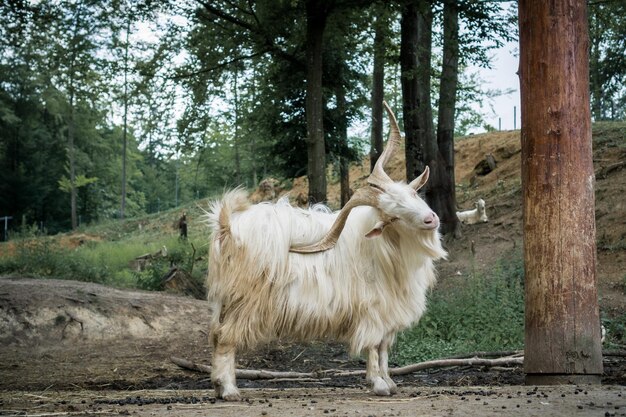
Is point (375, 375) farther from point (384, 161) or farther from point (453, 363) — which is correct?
point (384, 161)

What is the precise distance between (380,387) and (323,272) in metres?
1.11

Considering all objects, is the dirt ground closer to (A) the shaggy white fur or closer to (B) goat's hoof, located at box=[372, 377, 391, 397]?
(B) goat's hoof, located at box=[372, 377, 391, 397]

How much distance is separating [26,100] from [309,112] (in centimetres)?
4007

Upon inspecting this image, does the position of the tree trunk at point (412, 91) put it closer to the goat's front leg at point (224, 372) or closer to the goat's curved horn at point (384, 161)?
the goat's curved horn at point (384, 161)

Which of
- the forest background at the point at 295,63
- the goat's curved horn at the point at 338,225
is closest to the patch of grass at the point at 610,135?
the forest background at the point at 295,63

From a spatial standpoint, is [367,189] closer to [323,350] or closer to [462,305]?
[323,350]

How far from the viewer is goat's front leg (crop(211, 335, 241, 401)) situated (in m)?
6.45

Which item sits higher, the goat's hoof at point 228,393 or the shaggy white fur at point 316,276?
the shaggy white fur at point 316,276

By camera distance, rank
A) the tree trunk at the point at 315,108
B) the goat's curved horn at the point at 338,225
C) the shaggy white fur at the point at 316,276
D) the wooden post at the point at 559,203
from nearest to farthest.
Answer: the wooden post at the point at 559,203, the shaggy white fur at the point at 316,276, the goat's curved horn at the point at 338,225, the tree trunk at the point at 315,108

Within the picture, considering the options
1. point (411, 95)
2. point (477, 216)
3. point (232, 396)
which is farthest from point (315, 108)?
point (232, 396)

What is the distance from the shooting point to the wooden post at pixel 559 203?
6.54 metres

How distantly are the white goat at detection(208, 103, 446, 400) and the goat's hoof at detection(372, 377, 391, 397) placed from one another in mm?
10

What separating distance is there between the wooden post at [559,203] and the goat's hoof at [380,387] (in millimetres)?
1249

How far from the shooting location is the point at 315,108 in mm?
13742
